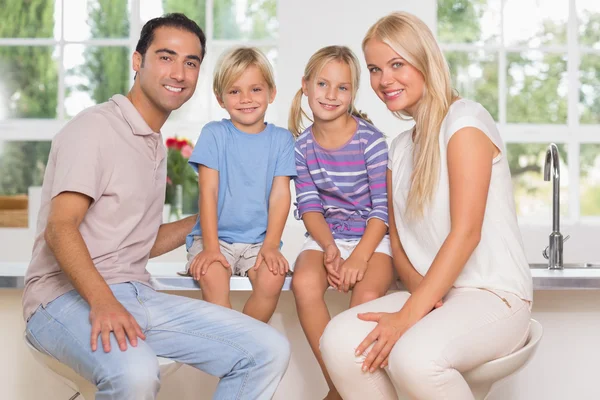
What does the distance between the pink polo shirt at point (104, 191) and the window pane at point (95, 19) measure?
3.32 m

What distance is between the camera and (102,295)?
188 cm

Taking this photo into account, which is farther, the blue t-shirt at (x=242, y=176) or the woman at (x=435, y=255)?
the blue t-shirt at (x=242, y=176)

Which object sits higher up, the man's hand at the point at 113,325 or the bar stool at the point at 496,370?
the man's hand at the point at 113,325

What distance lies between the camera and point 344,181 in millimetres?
2480

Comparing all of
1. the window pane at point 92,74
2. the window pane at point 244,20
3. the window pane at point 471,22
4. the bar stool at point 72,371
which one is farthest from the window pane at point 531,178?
the bar stool at point 72,371

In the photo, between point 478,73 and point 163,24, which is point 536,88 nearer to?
point 478,73

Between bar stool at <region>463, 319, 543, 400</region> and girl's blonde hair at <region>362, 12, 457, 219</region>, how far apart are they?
439mm

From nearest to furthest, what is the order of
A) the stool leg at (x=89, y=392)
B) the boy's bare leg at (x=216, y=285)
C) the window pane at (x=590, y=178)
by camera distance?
the stool leg at (x=89, y=392), the boy's bare leg at (x=216, y=285), the window pane at (x=590, y=178)

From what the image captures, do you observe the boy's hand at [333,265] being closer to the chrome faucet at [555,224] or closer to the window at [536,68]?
the chrome faucet at [555,224]

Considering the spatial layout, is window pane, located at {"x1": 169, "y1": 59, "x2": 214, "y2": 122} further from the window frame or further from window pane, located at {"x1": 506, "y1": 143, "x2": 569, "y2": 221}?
window pane, located at {"x1": 506, "y1": 143, "x2": 569, "y2": 221}

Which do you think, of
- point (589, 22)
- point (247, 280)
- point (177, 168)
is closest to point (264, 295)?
point (247, 280)

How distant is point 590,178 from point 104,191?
15.8 ft

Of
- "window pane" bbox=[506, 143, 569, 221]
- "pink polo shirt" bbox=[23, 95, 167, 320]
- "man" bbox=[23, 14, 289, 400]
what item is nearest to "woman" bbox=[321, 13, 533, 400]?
"man" bbox=[23, 14, 289, 400]

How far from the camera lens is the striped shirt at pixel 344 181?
2469mm
